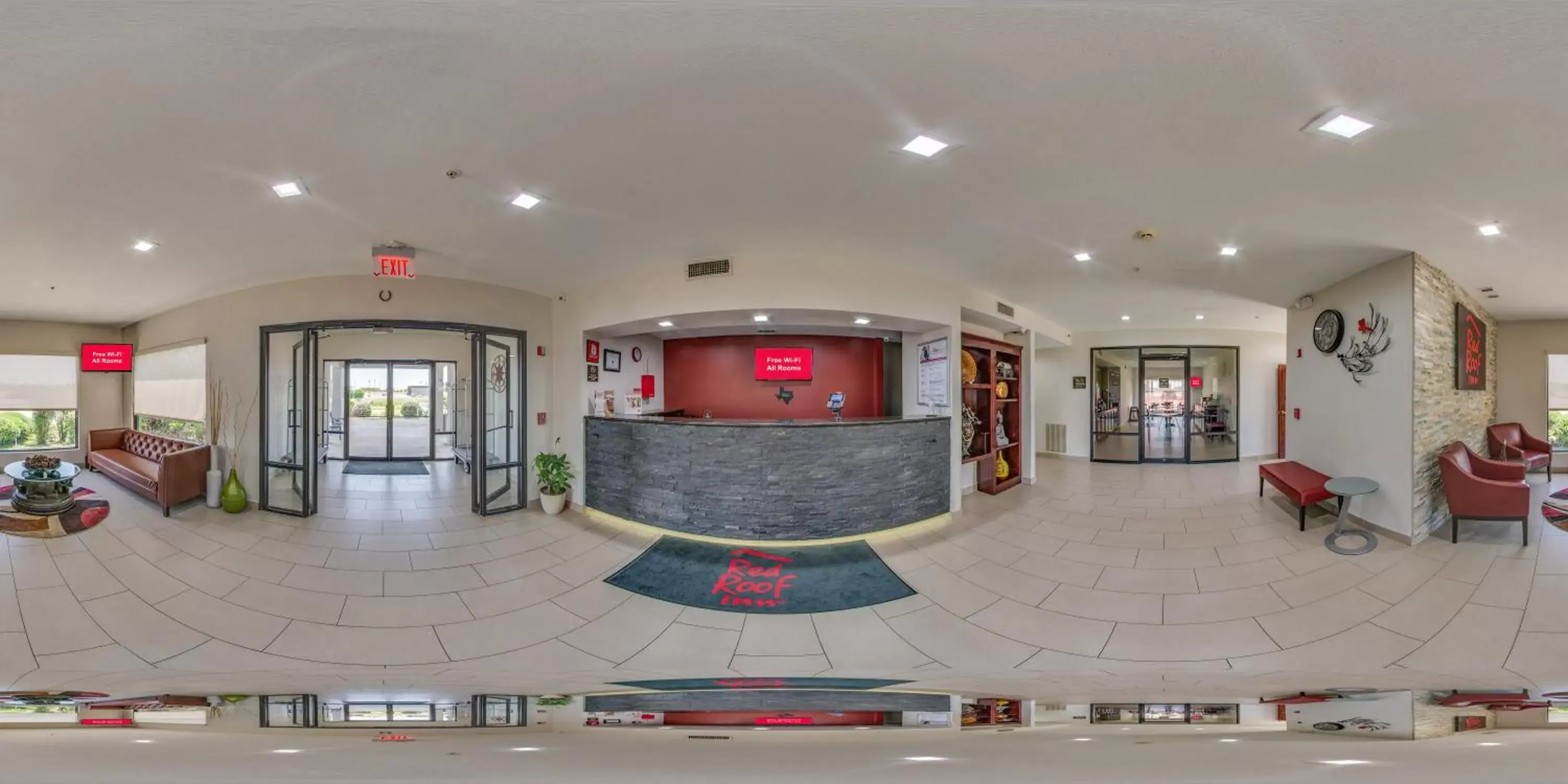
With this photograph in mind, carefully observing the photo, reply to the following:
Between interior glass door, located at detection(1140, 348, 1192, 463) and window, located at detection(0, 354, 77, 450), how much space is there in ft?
50.2

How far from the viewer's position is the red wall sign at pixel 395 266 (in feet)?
12.3

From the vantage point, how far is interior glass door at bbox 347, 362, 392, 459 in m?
8.77

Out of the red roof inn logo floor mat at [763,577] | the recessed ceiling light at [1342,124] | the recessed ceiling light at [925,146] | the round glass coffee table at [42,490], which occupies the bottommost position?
the red roof inn logo floor mat at [763,577]

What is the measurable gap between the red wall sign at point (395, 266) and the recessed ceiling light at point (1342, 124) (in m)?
4.91

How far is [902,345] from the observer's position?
593 centimetres

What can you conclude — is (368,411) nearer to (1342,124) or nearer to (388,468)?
(388,468)

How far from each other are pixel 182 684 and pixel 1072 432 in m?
9.70

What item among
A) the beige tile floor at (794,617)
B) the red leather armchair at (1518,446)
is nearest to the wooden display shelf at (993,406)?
the beige tile floor at (794,617)

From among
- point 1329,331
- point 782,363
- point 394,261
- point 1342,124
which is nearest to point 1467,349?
point 1329,331

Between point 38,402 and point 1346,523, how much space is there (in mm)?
15117

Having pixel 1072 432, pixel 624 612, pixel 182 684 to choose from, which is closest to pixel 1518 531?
pixel 1072 432

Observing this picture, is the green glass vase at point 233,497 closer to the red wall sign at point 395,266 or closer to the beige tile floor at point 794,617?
the beige tile floor at point 794,617

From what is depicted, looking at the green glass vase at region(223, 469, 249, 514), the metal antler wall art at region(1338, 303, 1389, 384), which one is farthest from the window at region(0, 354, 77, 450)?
the metal antler wall art at region(1338, 303, 1389, 384)

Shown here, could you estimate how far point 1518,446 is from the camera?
648cm
